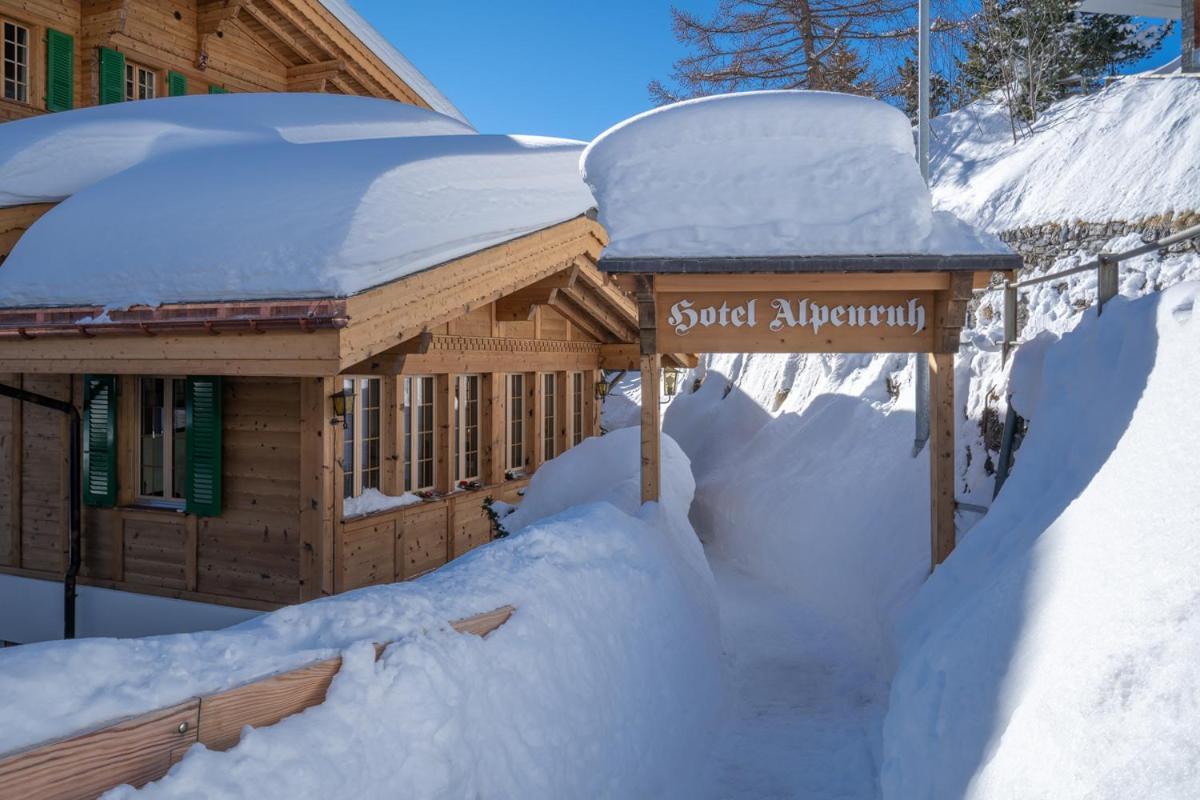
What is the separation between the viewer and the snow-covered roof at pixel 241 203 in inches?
258

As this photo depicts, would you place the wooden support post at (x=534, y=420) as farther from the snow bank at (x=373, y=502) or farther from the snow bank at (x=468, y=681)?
the snow bank at (x=468, y=681)

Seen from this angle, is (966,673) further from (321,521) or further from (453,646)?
(321,521)

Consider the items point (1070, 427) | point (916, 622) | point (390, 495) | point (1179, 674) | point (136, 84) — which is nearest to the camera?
point (1179, 674)

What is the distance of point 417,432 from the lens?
9.45 m

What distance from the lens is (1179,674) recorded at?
2.52 m

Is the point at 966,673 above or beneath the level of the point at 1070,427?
beneath

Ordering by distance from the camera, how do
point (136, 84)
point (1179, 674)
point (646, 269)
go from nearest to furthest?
1. point (1179, 674)
2. point (646, 269)
3. point (136, 84)

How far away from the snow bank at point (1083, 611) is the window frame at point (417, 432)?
578 cm

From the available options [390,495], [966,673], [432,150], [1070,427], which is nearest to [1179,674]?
[966,673]

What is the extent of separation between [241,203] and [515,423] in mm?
5078

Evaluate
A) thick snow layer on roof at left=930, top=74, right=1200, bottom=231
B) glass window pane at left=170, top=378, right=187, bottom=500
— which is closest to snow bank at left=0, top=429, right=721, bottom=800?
glass window pane at left=170, top=378, right=187, bottom=500

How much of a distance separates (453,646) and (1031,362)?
17.4 feet

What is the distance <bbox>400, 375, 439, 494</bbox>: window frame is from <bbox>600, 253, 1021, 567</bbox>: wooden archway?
346cm

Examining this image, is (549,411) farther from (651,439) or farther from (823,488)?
(651,439)
